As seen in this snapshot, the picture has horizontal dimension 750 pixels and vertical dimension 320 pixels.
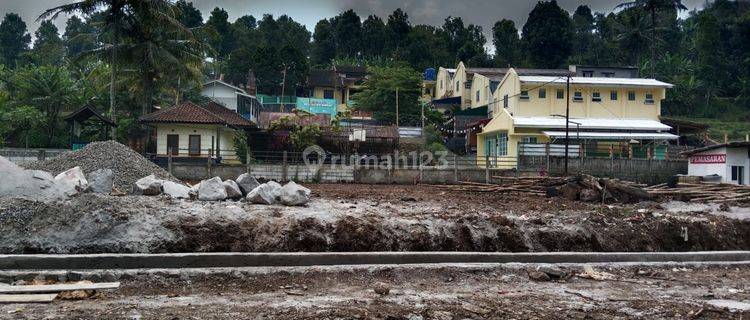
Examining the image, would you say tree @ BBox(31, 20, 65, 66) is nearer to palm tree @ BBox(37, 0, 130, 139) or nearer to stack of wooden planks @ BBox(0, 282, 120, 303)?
palm tree @ BBox(37, 0, 130, 139)

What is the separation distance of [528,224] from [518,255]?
2.02 metres

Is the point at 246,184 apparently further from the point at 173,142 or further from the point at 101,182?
the point at 173,142

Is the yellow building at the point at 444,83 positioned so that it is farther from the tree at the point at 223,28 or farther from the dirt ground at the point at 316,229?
the dirt ground at the point at 316,229

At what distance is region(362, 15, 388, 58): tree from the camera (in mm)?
65688

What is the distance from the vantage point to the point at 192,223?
916cm

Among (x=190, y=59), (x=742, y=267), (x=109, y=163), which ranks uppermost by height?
(x=190, y=59)

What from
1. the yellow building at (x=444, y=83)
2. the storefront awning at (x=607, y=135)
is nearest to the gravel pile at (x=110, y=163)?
the storefront awning at (x=607, y=135)

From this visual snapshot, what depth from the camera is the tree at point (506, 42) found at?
63.8m

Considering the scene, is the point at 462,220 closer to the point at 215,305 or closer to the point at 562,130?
the point at 215,305

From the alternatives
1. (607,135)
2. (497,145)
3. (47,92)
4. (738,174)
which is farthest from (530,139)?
(47,92)

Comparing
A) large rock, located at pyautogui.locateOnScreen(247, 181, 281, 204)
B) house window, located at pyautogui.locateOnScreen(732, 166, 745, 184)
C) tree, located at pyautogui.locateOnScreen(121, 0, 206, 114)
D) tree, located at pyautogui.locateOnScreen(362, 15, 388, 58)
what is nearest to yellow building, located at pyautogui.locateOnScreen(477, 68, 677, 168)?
house window, located at pyautogui.locateOnScreen(732, 166, 745, 184)

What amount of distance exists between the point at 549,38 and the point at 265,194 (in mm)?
55489

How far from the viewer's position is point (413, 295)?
6.73 metres

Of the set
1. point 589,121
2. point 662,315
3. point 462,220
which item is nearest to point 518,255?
point 462,220
